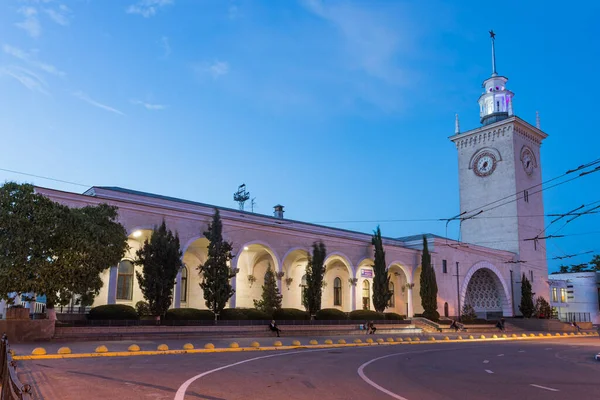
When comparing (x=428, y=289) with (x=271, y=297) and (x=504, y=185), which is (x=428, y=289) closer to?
(x=271, y=297)

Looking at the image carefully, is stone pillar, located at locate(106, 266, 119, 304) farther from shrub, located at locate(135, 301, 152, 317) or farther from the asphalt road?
the asphalt road

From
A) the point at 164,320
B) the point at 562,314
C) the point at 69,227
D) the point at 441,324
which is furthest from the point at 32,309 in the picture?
the point at 562,314

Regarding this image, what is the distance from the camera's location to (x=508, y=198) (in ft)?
185

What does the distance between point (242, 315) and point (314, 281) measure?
6.66 m

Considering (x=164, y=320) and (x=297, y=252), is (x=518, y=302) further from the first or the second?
(x=164, y=320)

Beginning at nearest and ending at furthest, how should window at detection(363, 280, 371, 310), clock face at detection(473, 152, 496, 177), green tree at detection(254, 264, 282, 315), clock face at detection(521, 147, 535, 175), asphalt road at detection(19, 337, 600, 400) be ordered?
asphalt road at detection(19, 337, 600, 400)
green tree at detection(254, 264, 282, 315)
window at detection(363, 280, 371, 310)
clock face at detection(521, 147, 535, 175)
clock face at detection(473, 152, 496, 177)

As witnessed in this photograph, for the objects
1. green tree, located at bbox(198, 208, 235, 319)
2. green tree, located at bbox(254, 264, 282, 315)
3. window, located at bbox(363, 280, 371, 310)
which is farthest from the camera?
window, located at bbox(363, 280, 371, 310)

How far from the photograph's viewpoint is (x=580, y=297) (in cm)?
6500

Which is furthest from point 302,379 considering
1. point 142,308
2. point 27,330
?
point 142,308

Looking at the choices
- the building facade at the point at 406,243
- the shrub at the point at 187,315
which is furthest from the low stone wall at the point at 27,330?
the shrub at the point at 187,315

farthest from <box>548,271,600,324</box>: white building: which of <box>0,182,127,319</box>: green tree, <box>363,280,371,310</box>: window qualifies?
<box>0,182,127,319</box>: green tree

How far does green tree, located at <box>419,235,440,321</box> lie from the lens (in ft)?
142

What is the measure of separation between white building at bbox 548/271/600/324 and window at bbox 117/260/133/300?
50.6 metres

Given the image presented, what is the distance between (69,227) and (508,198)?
47.0 metres
